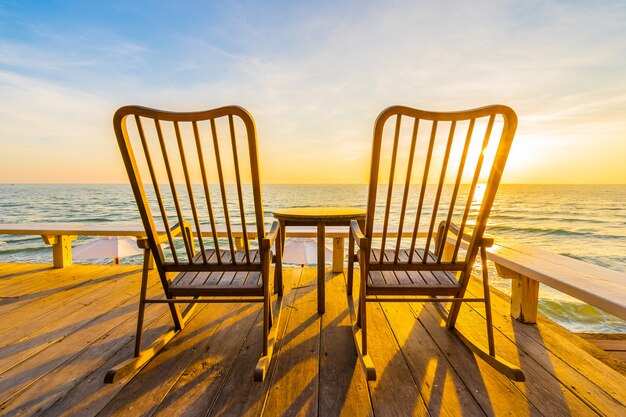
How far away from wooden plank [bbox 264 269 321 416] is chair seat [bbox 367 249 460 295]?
496 mm

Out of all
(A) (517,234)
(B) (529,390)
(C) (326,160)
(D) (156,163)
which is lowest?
(A) (517,234)

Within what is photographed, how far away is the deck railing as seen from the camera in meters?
1.25

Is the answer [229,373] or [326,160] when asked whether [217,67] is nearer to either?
[229,373]

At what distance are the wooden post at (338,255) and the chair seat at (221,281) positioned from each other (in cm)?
141

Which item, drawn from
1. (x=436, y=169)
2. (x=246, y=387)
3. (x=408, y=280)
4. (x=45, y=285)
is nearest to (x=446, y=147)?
(x=436, y=169)

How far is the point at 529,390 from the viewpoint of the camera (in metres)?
1.17

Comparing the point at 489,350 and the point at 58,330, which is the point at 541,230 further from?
the point at 58,330

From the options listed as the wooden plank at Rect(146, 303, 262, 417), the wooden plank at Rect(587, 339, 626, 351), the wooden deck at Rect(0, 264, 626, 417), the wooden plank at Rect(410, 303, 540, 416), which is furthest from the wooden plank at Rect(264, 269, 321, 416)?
the wooden plank at Rect(587, 339, 626, 351)

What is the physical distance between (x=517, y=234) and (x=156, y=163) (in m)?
15.3

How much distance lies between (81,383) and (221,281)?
0.74 metres

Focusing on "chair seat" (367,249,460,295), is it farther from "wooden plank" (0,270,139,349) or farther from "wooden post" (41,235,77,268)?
"wooden post" (41,235,77,268)

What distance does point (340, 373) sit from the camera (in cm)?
128

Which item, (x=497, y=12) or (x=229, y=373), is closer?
(x=229, y=373)

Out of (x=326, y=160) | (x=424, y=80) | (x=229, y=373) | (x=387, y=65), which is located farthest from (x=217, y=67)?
(x=326, y=160)
